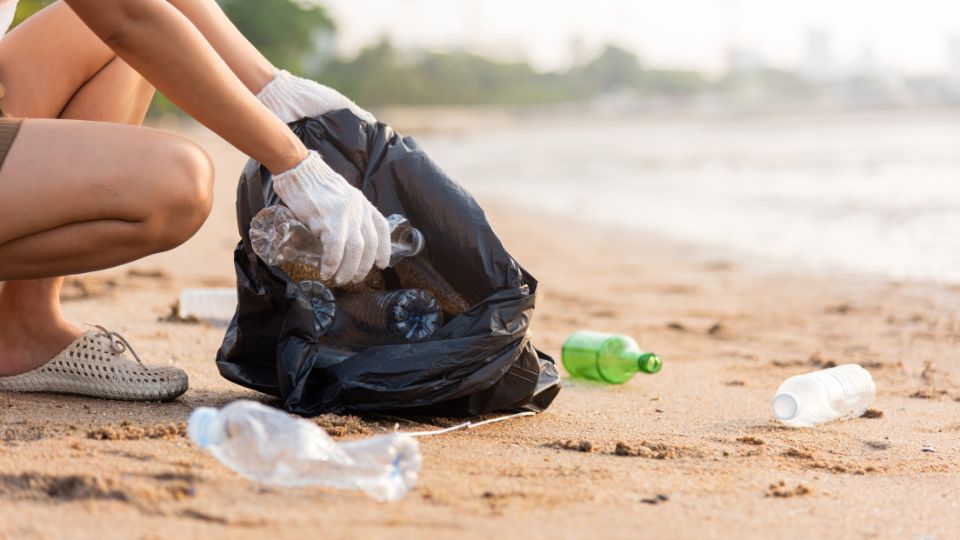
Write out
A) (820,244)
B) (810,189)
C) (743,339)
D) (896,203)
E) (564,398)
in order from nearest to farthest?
(564,398) → (743,339) → (820,244) → (896,203) → (810,189)

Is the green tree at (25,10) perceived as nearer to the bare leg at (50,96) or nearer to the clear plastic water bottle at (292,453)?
the bare leg at (50,96)

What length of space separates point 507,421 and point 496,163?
1644 centimetres

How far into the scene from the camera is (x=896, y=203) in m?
8.56

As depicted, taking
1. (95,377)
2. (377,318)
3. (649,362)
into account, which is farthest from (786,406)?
(95,377)

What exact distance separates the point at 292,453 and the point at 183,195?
626mm

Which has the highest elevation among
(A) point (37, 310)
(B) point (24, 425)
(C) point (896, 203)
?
(C) point (896, 203)

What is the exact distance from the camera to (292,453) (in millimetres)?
1603

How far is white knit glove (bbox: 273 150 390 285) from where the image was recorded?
1.93 m

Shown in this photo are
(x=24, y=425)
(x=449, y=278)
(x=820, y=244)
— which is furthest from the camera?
(x=820, y=244)

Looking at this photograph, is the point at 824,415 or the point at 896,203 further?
the point at 896,203

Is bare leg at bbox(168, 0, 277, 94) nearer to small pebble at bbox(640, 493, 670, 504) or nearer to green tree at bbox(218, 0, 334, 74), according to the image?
small pebble at bbox(640, 493, 670, 504)

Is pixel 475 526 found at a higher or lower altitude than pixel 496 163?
lower

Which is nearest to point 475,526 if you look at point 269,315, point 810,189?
point 269,315

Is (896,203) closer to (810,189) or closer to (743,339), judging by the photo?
(810,189)
